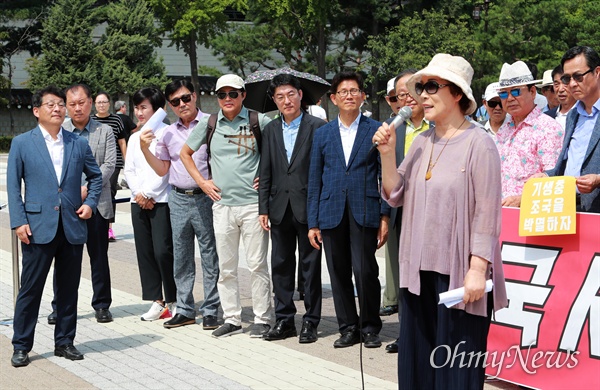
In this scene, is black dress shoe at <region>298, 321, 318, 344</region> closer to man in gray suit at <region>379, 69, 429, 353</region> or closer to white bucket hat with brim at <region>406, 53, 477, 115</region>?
man in gray suit at <region>379, 69, 429, 353</region>

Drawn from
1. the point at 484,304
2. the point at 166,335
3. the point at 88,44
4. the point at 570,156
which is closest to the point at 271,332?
the point at 166,335

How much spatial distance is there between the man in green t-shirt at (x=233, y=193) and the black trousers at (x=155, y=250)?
0.83m

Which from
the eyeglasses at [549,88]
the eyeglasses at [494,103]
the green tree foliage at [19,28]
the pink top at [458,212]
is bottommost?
the pink top at [458,212]

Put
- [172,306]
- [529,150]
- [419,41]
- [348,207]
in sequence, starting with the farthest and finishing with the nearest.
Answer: [419,41]
[172,306]
[348,207]
[529,150]

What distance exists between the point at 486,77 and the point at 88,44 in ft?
75.0

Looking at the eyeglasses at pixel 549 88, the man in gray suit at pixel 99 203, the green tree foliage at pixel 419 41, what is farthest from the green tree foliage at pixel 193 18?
the man in gray suit at pixel 99 203

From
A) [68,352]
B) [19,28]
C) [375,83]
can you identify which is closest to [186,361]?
[68,352]

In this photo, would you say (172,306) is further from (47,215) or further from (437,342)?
(437,342)

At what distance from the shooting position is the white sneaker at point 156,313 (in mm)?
8430

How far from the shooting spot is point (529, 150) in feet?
20.5

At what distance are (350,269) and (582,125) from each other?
2.25 metres

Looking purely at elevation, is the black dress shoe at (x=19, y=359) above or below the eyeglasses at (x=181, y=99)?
below

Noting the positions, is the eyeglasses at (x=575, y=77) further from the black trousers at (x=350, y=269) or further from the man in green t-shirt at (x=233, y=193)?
the man in green t-shirt at (x=233, y=193)

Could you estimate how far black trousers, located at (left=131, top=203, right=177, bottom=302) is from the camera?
8.41m
